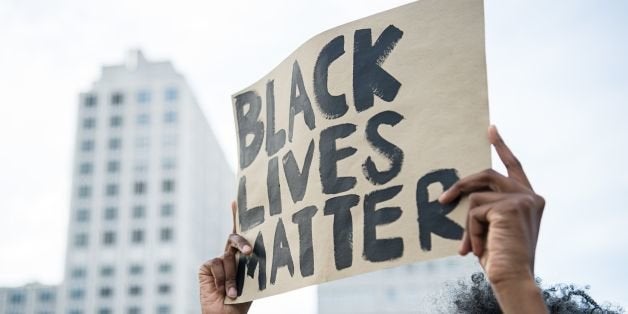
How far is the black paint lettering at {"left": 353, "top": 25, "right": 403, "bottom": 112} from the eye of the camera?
1.98 meters

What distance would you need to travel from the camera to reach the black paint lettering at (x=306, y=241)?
2.06 metres

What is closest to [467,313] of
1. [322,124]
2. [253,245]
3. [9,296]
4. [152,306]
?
[253,245]

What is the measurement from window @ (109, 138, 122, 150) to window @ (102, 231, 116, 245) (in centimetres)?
727

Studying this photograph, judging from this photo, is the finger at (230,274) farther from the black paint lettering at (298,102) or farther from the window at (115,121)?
the window at (115,121)

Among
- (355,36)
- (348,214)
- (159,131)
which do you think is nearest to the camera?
(348,214)

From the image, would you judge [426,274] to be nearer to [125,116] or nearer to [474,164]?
[125,116]

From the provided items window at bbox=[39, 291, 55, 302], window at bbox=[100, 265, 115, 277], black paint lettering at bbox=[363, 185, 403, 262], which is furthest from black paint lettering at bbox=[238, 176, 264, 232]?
window at bbox=[39, 291, 55, 302]

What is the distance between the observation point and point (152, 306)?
190 ft

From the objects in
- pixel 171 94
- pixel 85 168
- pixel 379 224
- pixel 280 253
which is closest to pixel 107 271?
pixel 85 168

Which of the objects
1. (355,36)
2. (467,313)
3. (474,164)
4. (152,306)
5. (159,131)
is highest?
(159,131)

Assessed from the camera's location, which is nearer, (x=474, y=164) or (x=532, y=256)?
(x=532, y=256)

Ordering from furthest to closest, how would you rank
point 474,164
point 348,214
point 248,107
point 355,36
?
1. point 248,107
2. point 355,36
3. point 348,214
4. point 474,164

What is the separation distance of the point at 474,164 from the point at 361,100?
445 mm

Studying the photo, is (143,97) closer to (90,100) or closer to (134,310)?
(90,100)
